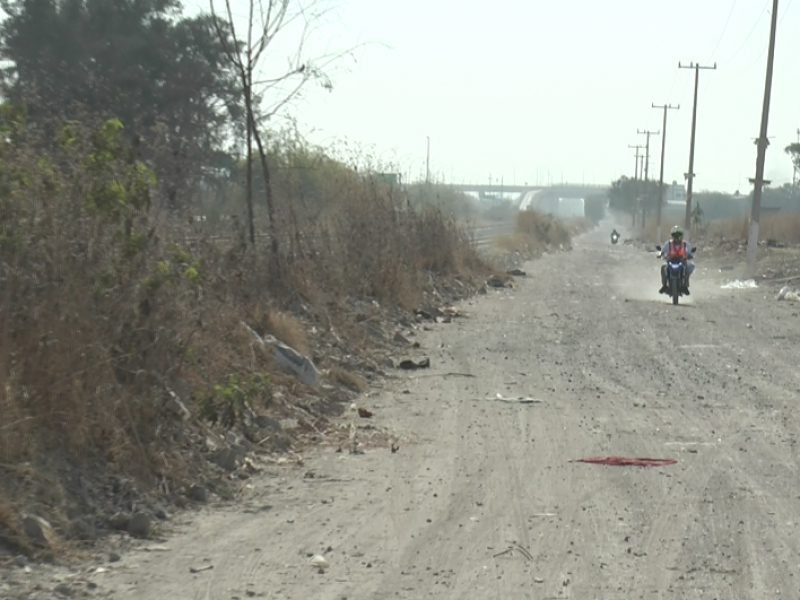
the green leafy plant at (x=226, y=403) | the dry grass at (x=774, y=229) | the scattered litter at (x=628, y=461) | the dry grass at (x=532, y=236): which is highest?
the green leafy plant at (x=226, y=403)

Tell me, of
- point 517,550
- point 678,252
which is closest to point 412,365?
point 517,550

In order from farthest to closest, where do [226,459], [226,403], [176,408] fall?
[226,403], [176,408], [226,459]

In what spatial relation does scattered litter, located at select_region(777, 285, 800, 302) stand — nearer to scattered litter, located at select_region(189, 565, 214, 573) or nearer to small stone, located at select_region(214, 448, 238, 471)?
small stone, located at select_region(214, 448, 238, 471)

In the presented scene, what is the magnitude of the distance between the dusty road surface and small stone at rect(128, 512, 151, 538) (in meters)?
0.19

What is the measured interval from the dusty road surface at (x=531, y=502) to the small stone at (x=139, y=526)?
188 mm

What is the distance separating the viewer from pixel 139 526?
23.2 ft

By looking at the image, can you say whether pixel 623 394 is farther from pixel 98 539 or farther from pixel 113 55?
pixel 113 55

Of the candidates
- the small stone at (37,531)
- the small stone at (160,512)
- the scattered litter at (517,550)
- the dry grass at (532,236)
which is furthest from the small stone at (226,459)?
the dry grass at (532,236)

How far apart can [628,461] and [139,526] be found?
394 cm

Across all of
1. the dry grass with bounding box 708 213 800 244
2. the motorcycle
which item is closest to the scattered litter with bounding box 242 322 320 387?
the motorcycle

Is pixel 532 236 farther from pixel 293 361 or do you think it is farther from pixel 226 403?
pixel 226 403

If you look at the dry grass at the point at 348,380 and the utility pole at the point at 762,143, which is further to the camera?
the utility pole at the point at 762,143

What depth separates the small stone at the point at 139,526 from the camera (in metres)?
7.08

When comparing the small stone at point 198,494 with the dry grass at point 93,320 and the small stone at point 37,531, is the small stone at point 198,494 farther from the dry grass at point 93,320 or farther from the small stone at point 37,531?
the small stone at point 37,531
